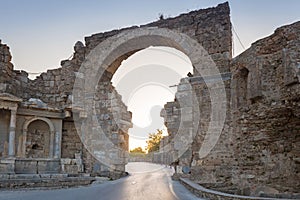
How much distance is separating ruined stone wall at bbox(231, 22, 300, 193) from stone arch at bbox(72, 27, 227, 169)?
530cm

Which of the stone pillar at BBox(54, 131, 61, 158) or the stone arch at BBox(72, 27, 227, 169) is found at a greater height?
the stone arch at BBox(72, 27, 227, 169)

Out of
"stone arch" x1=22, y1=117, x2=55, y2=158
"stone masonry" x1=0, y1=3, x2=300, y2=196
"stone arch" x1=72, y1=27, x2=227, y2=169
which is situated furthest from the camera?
"stone arch" x1=22, y1=117, x2=55, y2=158

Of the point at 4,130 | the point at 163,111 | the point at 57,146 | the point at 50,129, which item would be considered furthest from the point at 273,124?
the point at 163,111

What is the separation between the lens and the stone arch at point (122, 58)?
12496 millimetres

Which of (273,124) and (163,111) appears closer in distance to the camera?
(273,124)

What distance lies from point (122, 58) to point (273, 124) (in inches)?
399

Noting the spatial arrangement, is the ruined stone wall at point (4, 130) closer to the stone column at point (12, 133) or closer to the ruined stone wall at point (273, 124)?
the stone column at point (12, 133)

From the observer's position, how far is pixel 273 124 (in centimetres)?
607

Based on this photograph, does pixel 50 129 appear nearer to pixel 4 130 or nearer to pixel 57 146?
pixel 57 146

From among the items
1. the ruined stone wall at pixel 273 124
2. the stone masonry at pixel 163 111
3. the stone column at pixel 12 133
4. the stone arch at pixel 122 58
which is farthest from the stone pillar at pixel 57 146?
the ruined stone wall at pixel 273 124

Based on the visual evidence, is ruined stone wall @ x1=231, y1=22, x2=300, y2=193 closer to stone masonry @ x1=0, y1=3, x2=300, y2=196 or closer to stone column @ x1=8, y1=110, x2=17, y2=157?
stone masonry @ x1=0, y1=3, x2=300, y2=196

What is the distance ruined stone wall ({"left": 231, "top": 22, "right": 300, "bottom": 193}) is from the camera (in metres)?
5.81

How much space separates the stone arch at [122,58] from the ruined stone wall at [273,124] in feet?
17.4

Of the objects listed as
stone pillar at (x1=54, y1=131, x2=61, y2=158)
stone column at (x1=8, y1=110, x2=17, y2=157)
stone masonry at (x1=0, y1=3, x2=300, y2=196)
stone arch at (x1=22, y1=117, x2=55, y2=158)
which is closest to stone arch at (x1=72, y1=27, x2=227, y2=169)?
stone masonry at (x1=0, y1=3, x2=300, y2=196)
